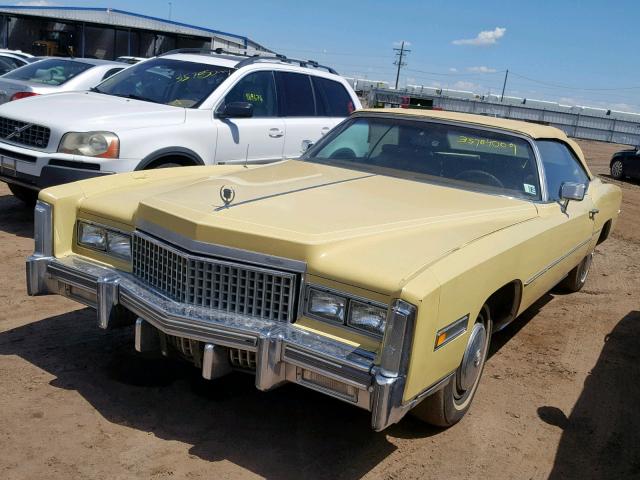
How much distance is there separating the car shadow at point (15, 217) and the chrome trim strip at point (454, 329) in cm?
510

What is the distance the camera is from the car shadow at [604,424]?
3424 millimetres

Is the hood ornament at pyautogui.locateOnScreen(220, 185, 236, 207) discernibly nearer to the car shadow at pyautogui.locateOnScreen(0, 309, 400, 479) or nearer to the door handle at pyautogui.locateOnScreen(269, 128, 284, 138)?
the car shadow at pyautogui.locateOnScreen(0, 309, 400, 479)

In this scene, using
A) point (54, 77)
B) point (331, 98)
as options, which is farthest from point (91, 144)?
point (54, 77)

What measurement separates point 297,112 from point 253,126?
802 millimetres

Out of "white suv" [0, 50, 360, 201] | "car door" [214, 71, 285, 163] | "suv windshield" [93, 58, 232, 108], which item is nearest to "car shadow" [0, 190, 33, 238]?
"white suv" [0, 50, 360, 201]

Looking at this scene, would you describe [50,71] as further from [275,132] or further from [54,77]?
[275,132]

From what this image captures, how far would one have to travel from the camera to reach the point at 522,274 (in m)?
3.84

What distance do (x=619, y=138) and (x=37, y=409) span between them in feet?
141

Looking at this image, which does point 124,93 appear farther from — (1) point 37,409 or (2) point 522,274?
(2) point 522,274

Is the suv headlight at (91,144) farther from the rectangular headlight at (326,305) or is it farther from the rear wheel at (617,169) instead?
the rear wheel at (617,169)

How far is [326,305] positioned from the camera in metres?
3.00

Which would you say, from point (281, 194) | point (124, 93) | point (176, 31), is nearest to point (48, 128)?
point (124, 93)

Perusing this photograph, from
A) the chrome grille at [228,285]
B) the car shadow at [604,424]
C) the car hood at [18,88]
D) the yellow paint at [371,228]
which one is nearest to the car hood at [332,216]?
the yellow paint at [371,228]

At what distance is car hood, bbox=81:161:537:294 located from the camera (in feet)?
9.82
